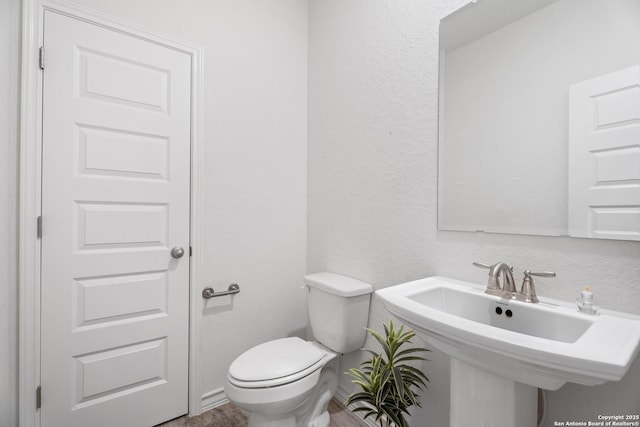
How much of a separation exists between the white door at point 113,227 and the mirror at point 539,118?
4.53ft

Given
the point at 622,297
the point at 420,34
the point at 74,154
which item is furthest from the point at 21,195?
the point at 622,297

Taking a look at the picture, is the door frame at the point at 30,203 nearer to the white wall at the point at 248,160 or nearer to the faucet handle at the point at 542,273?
the white wall at the point at 248,160

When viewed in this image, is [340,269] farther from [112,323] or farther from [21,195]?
[21,195]

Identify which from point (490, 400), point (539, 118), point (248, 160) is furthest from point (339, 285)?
point (539, 118)

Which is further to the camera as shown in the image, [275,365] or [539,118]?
[275,365]

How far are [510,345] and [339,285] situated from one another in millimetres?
969

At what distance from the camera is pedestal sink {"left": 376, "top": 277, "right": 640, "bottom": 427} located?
62 centimetres

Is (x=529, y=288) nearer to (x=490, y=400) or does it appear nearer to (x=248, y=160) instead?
(x=490, y=400)

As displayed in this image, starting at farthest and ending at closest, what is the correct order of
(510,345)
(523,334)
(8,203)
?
(8,203) < (523,334) < (510,345)

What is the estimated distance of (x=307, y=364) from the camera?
1.34m

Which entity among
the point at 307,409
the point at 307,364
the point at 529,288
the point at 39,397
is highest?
the point at 529,288

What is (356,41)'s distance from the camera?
5.60 ft

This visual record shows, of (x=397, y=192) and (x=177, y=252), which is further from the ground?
(x=397, y=192)

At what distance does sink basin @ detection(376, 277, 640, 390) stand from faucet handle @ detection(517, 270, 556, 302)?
3 cm
